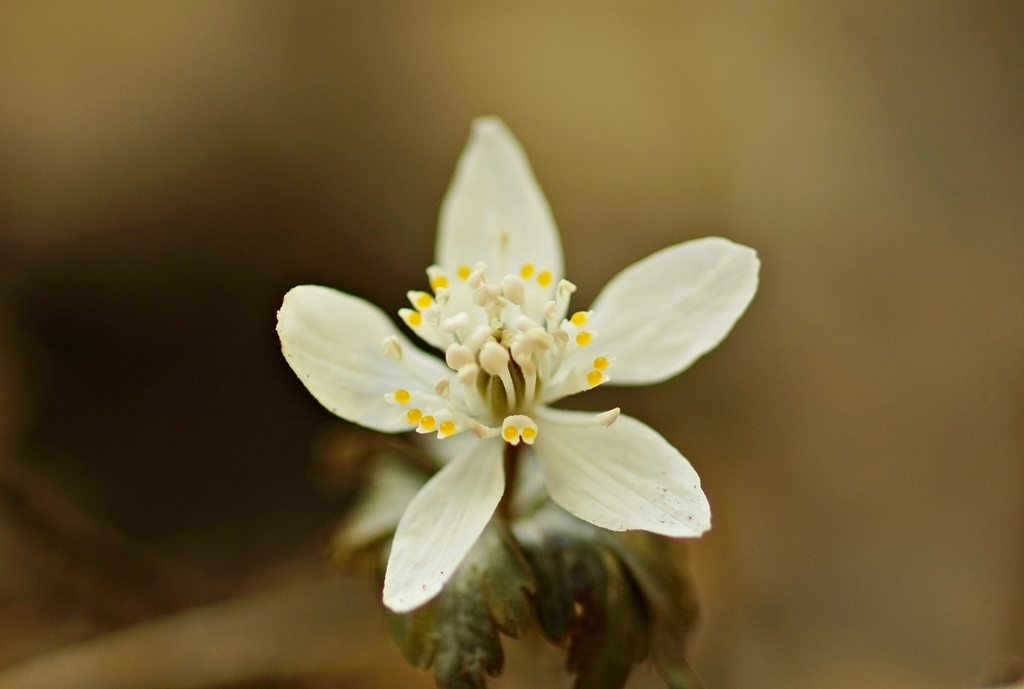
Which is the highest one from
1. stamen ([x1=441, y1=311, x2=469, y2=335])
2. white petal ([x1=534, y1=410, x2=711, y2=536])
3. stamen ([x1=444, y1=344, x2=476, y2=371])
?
stamen ([x1=441, y1=311, x2=469, y2=335])

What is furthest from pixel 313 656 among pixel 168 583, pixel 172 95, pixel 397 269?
pixel 172 95

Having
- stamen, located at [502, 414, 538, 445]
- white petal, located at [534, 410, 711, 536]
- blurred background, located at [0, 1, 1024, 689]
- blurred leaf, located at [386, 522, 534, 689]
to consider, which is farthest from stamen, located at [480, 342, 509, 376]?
blurred background, located at [0, 1, 1024, 689]

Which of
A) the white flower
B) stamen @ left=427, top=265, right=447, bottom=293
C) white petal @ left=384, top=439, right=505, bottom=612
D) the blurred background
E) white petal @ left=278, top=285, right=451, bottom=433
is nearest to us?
white petal @ left=384, top=439, right=505, bottom=612

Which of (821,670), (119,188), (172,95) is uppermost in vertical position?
(172,95)

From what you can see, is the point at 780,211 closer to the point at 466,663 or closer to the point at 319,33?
the point at 319,33

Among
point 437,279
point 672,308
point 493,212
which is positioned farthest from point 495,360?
point 493,212

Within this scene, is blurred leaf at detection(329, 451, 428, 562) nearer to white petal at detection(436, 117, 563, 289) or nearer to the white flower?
the white flower

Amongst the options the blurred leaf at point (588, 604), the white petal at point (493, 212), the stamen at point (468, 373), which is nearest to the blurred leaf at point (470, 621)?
the blurred leaf at point (588, 604)
